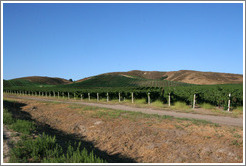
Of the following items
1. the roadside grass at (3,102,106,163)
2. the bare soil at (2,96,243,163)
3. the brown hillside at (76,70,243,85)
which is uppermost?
the brown hillside at (76,70,243,85)

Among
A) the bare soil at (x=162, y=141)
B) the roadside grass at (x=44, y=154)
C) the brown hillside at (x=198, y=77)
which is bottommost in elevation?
the bare soil at (x=162, y=141)

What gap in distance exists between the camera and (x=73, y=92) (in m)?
38.3

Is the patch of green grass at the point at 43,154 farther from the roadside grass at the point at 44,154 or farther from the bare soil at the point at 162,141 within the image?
the bare soil at the point at 162,141

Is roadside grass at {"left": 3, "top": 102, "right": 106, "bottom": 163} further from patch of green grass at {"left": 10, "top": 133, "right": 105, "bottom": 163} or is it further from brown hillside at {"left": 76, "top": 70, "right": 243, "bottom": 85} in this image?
brown hillside at {"left": 76, "top": 70, "right": 243, "bottom": 85}

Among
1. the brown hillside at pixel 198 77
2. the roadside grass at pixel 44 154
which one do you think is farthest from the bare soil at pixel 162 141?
the brown hillside at pixel 198 77

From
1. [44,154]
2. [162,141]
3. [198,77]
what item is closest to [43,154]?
[44,154]

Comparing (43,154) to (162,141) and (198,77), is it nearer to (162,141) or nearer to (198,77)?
(162,141)

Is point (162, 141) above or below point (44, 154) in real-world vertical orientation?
below

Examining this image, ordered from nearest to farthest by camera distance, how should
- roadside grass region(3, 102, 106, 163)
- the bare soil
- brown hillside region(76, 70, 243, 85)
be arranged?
roadside grass region(3, 102, 106, 163) → the bare soil → brown hillside region(76, 70, 243, 85)

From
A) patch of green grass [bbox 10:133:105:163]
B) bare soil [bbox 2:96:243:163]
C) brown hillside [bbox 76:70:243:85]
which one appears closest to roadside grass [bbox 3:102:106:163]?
patch of green grass [bbox 10:133:105:163]

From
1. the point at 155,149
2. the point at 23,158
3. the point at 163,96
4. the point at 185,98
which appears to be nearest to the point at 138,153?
the point at 155,149

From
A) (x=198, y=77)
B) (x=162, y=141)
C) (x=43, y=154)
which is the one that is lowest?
(x=162, y=141)

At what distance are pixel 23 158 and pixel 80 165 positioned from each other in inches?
63.0

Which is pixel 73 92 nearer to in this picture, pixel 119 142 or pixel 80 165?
pixel 119 142
